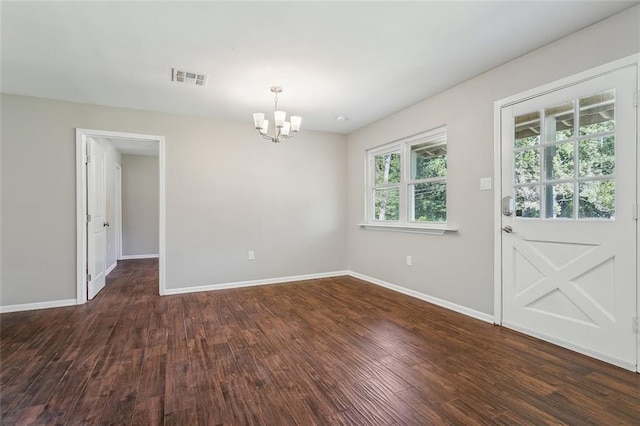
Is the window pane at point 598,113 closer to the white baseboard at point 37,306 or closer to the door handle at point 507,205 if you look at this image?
the door handle at point 507,205

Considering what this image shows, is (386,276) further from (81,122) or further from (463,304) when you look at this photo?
(81,122)

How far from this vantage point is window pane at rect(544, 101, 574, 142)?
2407mm

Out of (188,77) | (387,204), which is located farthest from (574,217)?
(188,77)

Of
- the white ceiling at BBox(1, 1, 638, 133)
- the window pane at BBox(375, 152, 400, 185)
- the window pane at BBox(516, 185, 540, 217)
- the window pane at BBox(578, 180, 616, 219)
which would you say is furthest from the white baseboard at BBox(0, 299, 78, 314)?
the window pane at BBox(578, 180, 616, 219)

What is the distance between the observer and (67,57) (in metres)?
2.61

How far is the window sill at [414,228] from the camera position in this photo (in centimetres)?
345

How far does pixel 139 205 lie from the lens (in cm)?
737

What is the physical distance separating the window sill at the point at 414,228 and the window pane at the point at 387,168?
0.67 meters

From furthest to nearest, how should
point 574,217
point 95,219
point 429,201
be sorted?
point 95,219 → point 429,201 → point 574,217

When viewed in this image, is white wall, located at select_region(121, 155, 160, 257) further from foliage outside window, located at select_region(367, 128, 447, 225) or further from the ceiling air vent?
foliage outside window, located at select_region(367, 128, 447, 225)

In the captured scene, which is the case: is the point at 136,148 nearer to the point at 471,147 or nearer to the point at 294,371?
the point at 294,371

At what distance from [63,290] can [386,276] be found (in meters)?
4.11

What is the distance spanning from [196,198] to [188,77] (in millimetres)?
1756

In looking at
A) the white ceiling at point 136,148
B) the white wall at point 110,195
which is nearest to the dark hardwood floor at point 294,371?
the white wall at point 110,195
